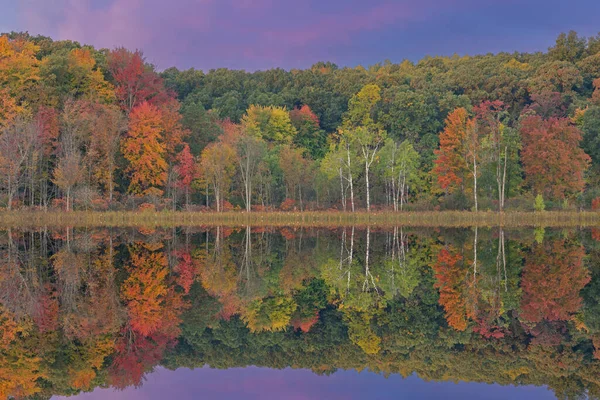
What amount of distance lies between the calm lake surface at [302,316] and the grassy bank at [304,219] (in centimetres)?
1776

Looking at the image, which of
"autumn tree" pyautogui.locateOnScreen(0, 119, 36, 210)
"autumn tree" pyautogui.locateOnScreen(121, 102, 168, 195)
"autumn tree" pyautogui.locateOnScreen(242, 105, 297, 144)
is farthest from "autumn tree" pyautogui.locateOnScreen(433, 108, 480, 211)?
"autumn tree" pyautogui.locateOnScreen(0, 119, 36, 210)

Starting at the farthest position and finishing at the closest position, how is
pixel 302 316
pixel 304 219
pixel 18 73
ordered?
pixel 18 73
pixel 304 219
pixel 302 316

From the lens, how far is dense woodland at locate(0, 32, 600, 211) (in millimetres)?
51812

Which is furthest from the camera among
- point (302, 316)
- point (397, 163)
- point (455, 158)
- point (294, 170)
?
point (294, 170)

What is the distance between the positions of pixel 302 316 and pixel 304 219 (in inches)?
1286

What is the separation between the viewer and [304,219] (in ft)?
157

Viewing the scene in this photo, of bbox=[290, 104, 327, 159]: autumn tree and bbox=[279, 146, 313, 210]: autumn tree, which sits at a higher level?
bbox=[290, 104, 327, 159]: autumn tree

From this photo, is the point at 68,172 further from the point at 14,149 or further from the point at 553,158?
the point at 553,158

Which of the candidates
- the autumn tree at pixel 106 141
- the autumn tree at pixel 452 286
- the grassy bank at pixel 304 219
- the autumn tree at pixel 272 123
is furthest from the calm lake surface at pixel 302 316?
the autumn tree at pixel 272 123

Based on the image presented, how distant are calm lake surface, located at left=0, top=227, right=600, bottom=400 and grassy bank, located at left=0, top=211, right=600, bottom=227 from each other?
699 inches

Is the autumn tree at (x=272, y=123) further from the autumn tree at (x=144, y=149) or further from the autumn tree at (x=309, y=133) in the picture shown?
the autumn tree at (x=144, y=149)

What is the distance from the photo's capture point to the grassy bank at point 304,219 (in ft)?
148

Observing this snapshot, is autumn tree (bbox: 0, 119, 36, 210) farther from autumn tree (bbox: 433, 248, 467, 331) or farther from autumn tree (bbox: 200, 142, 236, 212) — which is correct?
autumn tree (bbox: 433, 248, 467, 331)

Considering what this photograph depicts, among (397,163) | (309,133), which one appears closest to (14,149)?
(397,163)
